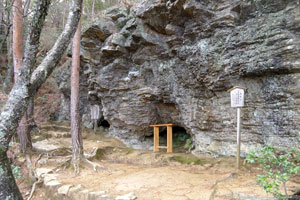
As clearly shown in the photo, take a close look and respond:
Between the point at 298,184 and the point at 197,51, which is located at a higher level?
the point at 197,51

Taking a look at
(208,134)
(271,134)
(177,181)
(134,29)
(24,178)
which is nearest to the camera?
(177,181)

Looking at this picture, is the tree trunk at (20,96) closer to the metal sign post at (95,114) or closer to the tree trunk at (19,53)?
the tree trunk at (19,53)

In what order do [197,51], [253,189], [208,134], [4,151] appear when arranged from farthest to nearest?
[208,134]
[197,51]
[253,189]
[4,151]

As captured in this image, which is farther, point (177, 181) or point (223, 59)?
point (223, 59)

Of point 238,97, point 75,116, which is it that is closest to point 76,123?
point 75,116

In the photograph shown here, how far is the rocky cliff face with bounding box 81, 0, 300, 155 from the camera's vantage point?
5.74 meters

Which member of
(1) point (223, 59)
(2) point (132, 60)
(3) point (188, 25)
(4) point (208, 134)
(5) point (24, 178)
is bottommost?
(5) point (24, 178)

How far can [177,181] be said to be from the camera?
5121mm

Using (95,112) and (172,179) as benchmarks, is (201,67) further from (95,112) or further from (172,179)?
(95,112)

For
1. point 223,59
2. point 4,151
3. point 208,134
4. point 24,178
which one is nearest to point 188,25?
point 223,59

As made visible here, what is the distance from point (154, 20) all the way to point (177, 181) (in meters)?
6.07

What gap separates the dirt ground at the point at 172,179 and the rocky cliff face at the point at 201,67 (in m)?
1.17

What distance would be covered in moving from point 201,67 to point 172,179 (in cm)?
407

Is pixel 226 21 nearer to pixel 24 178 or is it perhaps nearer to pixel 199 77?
pixel 199 77
